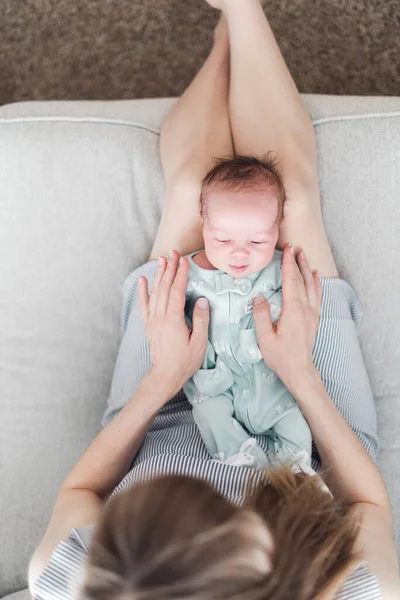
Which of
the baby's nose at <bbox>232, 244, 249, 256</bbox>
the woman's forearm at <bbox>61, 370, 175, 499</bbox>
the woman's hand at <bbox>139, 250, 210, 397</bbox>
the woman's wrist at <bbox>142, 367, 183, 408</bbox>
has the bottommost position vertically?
the woman's forearm at <bbox>61, 370, 175, 499</bbox>

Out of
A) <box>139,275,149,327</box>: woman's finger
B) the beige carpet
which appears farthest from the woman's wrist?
the beige carpet

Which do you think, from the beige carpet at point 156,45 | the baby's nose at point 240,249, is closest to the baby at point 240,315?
the baby's nose at point 240,249

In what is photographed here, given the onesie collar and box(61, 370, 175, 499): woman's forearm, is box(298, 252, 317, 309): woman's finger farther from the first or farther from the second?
box(61, 370, 175, 499): woman's forearm

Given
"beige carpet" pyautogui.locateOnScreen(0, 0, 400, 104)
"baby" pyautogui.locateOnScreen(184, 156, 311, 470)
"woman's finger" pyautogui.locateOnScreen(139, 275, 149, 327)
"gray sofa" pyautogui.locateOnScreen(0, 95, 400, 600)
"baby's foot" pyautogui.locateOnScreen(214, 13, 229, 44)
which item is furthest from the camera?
"beige carpet" pyautogui.locateOnScreen(0, 0, 400, 104)

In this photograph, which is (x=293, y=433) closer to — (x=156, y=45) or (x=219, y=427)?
(x=219, y=427)

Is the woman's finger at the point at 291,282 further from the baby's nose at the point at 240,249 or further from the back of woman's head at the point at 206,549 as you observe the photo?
the back of woman's head at the point at 206,549

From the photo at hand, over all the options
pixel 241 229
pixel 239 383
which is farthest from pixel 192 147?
pixel 239 383

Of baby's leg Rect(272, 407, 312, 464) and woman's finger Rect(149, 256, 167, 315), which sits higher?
woman's finger Rect(149, 256, 167, 315)

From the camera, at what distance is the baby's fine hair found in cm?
115

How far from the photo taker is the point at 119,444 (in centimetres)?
111

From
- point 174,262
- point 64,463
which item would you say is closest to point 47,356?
point 64,463

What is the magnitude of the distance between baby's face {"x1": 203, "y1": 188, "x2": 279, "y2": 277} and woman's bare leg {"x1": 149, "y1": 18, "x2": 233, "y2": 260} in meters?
0.11

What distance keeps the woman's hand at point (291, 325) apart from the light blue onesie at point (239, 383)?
0.04 metres

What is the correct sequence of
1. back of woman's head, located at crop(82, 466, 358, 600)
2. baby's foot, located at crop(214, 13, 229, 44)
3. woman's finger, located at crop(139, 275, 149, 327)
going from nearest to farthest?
back of woman's head, located at crop(82, 466, 358, 600) < woman's finger, located at crop(139, 275, 149, 327) < baby's foot, located at crop(214, 13, 229, 44)
